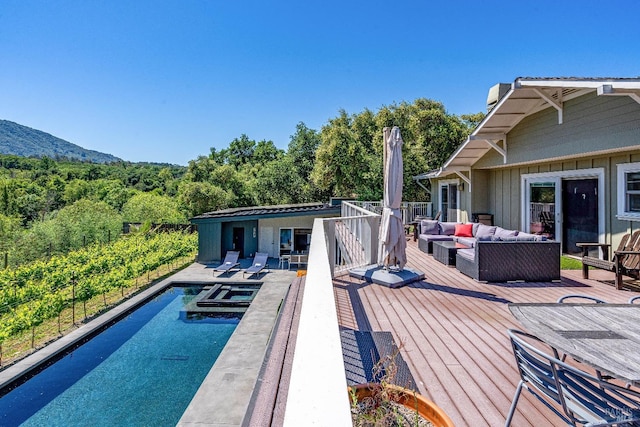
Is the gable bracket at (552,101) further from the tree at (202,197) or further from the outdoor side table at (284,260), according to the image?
the tree at (202,197)

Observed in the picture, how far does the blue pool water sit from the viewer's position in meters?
5.56

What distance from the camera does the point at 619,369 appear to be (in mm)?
1426

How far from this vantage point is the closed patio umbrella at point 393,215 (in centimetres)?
513

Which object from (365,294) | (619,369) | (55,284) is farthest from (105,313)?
(619,369)

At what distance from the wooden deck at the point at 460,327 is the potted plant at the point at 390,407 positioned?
219mm

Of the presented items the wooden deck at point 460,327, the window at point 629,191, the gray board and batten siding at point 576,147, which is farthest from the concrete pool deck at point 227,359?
the window at point 629,191

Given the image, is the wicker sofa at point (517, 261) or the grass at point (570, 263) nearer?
the wicker sofa at point (517, 261)

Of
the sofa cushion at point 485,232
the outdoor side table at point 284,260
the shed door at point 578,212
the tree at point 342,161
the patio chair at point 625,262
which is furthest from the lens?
the tree at point 342,161

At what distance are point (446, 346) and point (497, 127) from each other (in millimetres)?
7191

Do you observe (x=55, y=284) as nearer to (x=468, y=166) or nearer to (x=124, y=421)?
(x=124, y=421)

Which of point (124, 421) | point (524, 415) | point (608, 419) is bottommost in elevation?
point (124, 421)

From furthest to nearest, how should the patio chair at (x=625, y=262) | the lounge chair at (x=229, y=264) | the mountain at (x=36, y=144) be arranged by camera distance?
the mountain at (x=36, y=144) → the lounge chair at (x=229, y=264) → the patio chair at (x=625, y=262)

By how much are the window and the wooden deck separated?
1.16 metres

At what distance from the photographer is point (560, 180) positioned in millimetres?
7711
